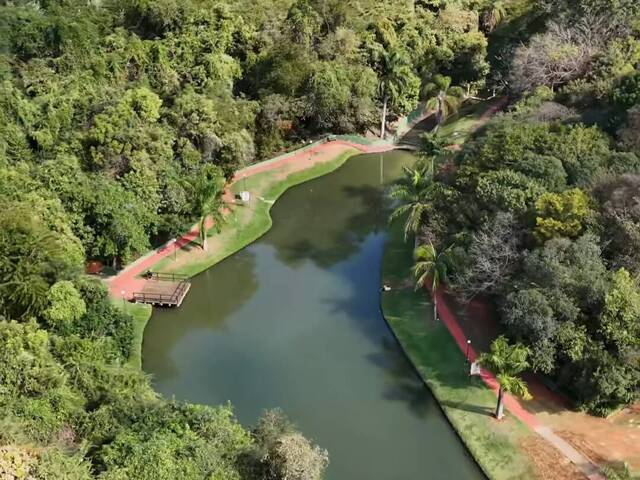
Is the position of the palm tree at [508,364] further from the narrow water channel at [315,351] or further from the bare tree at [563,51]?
the bare tree at [563,51]

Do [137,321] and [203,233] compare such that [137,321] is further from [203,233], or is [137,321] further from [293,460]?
[293,460]

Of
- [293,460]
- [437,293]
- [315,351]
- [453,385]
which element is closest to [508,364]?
[453,385]

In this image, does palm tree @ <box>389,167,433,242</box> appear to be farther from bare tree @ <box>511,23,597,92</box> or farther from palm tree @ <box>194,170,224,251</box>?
bare tree @ <box>511,23,597,92</box>

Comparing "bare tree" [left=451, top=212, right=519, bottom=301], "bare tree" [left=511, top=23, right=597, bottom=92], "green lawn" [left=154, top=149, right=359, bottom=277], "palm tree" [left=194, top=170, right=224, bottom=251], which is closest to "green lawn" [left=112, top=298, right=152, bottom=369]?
"green lawn" [left=154, top=149, right=359, bottom=277]

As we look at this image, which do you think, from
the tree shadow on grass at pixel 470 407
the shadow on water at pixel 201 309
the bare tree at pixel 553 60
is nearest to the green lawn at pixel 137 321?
the shadow on water at pixel 201 309

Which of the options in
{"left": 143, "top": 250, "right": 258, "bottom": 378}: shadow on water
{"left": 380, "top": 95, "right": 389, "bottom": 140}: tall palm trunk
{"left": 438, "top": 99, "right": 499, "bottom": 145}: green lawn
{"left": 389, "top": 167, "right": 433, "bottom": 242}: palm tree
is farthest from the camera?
{"left": 380, "top": 95, "right": 389, "bottom": 140}: tall palm trunk

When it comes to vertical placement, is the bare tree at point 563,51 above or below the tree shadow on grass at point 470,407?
above

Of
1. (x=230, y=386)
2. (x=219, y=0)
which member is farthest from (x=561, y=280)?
(x=219, y=0)
